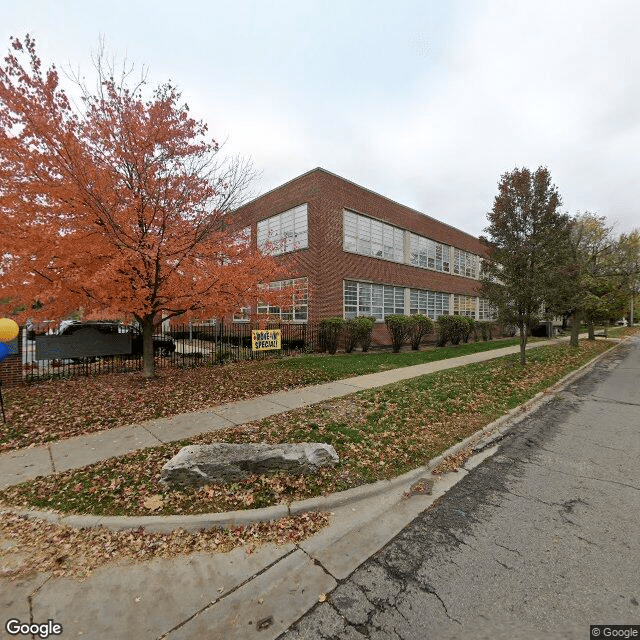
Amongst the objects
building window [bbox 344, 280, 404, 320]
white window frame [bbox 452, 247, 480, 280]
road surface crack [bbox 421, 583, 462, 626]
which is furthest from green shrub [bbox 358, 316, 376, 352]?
white window frame [bbox 452, 247, 480, 280]

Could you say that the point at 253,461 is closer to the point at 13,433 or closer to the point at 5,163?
the point at 13,433

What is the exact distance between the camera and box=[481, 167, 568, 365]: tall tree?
436 inches

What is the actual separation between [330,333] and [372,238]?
760 cm

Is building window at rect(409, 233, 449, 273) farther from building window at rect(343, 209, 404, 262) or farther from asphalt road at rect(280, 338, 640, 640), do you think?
asphalt road at rect(280, 338, 640, 640)

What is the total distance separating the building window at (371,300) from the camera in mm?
18188

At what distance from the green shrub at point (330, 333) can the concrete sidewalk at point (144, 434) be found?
6.60m

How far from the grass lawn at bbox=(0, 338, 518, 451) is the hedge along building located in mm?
4269

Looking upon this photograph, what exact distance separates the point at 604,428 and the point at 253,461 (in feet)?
21.9

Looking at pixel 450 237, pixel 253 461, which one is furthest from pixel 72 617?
pixel 450 237

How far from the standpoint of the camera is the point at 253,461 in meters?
4.02

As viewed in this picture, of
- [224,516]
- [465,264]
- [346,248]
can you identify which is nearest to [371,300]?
[346,248]

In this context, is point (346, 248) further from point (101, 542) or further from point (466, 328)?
point (101, 542)

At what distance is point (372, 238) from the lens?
19.7m

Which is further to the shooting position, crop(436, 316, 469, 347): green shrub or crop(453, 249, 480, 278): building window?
crop(453, 249, 480, 278): building window
